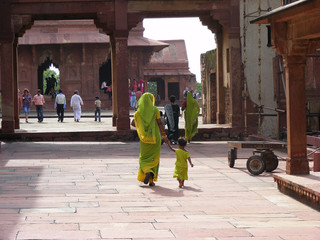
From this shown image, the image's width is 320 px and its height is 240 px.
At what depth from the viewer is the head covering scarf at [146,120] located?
9.70 meters

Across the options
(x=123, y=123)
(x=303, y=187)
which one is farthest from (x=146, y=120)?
(x=123, y=123)

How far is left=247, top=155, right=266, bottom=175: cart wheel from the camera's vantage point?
10.6 m

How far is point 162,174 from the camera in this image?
10922 millimetres

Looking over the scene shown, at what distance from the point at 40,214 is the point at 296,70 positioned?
397 cm

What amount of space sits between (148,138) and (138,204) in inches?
74.3

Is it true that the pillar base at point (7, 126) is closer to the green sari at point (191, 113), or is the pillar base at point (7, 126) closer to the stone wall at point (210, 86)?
the green sari at point (191, 113)

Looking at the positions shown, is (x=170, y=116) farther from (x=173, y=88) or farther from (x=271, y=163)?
(x=173, y=88)

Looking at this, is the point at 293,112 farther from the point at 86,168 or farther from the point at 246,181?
the point at 86,168

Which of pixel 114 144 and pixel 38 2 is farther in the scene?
pixel 38 2

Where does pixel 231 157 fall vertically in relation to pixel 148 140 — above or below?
below

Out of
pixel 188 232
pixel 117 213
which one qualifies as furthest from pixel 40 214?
pixel 188 232

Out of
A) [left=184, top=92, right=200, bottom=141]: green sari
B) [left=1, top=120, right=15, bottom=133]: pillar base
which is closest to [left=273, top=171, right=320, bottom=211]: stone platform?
[left=184, top=92, right=200, bottom=141]: green sari

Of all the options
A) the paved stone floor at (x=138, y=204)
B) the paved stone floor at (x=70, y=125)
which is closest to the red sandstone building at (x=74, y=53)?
the paved stone floor at (x=70, y=125)

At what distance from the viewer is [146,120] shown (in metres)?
9.83
